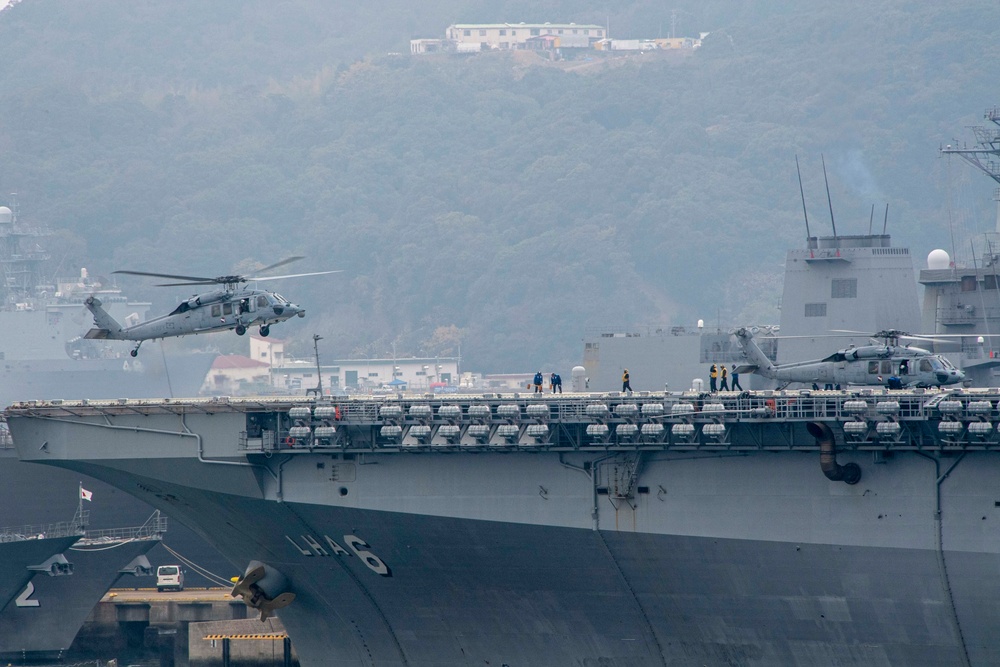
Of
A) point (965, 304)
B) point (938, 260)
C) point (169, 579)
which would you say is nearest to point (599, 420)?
point (965, 304)

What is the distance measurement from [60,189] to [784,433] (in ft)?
470

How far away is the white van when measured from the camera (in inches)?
1797

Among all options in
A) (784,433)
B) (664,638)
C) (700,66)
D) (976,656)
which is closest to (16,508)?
(664,638)

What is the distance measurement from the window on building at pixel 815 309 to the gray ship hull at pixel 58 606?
18.6m

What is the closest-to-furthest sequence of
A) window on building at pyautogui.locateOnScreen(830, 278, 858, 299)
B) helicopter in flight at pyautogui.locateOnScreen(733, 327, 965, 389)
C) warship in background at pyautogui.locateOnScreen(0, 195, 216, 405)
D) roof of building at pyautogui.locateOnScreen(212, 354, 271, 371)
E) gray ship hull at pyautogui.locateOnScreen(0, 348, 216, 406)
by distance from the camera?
1. helicopter in flight at pyautogui.locateOnScreen(733, 327, 965, 389)
2. window on building at pyautogui.locateOnScreen(830, 278, 858, 299)
3. gray ship hull at pyautogui.locateOnScreen(0, 348, 216, 406)
4. warship in background at pyautogui.locateOnScreen(0, 195, 216, 405)
5. roof of building at pyautogui.locateOnScreen(212, 354, 271, 371)

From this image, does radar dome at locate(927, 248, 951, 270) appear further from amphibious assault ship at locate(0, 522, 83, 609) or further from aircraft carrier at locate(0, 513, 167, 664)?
amphibious assault ship at locate(0, 522, 83, 609)

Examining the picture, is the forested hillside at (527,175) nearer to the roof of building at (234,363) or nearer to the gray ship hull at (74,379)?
the roof of building at (234,363)

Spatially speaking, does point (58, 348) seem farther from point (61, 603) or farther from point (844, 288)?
point (844, 288)

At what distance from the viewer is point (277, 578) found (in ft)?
105

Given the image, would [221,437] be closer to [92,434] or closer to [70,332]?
[92,434]

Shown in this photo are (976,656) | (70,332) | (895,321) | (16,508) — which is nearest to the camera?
(976,656)

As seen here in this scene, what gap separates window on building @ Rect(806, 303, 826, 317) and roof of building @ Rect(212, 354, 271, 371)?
286 ft

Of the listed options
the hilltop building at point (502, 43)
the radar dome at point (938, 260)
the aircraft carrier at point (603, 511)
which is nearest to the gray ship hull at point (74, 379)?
the radar dome at point (938, 260)

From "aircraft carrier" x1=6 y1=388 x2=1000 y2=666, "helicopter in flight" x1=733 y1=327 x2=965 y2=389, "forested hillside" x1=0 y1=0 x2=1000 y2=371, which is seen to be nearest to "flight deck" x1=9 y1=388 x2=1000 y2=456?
"aircraft carrier" x1=6 y1=388 x2=1000 y2=666
